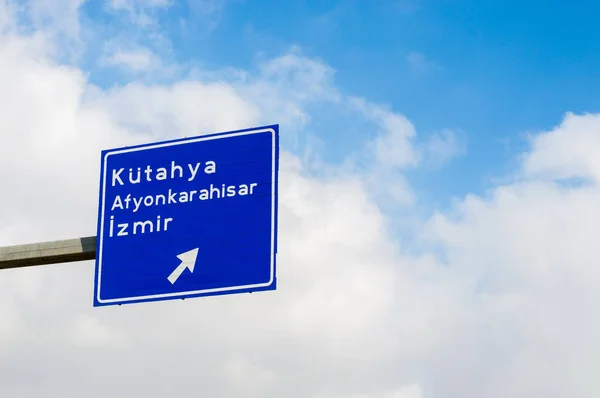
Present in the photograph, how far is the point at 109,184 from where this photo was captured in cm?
1360

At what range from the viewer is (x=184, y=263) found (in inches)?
508

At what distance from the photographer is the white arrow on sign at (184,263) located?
12867 mm

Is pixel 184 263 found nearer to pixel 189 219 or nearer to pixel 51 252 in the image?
pixel 189 219

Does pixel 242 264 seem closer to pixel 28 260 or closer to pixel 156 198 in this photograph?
pixel 156 198

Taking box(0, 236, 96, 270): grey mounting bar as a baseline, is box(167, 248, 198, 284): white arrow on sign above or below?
below

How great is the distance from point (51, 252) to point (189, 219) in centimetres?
178

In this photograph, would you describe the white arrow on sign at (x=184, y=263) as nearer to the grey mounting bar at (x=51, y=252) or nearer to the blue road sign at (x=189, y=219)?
the blue road sign at (x=189, y=219)

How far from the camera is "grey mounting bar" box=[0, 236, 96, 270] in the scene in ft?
44.4

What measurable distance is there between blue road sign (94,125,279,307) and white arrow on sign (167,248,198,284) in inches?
0.4

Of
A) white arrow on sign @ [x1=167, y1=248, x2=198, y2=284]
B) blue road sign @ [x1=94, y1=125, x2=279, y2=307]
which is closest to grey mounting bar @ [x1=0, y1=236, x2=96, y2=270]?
blue road sign @ [x1=94, y1=125, x2=279, y2=307]

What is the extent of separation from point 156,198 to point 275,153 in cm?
148

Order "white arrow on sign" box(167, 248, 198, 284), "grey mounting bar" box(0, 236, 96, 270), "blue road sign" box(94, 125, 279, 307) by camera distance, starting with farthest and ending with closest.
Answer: "grey mounting bar" box(0, 236, 96, 270)
"white arrow on sign" box(167, 248, 198, 284)
"blue road sign" box(94, 125, 279, 307)

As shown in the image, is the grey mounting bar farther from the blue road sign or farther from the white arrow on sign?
the white arrow on sign

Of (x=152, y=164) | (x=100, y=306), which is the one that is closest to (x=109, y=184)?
(x=152, y=164)
